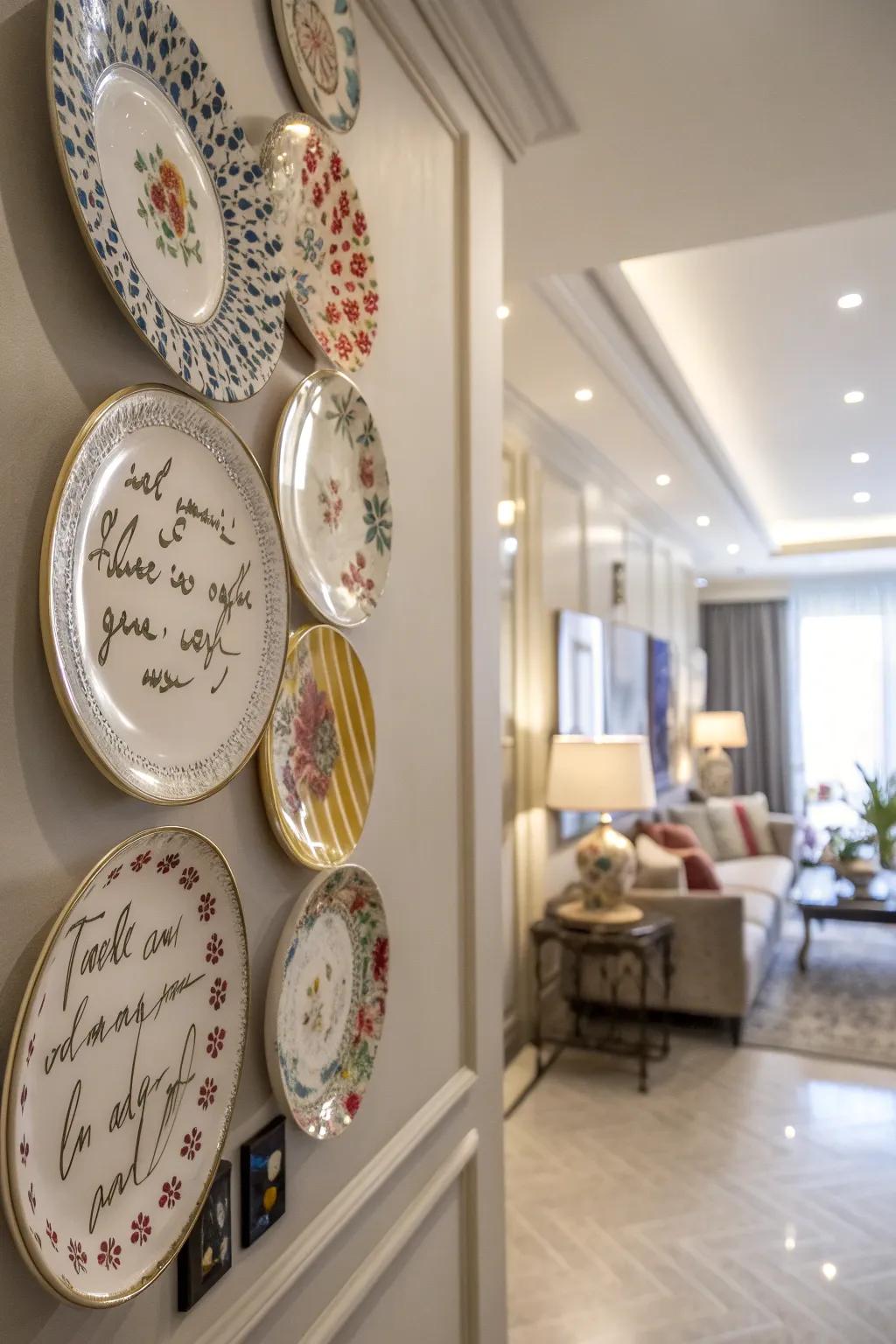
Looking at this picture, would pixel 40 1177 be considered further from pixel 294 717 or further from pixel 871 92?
pixel 871 92

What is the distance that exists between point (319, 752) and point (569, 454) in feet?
12.2

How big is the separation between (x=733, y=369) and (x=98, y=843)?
159 inches

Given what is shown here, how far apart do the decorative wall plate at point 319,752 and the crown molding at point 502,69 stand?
99 centimetres

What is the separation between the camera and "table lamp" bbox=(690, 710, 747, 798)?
757cm

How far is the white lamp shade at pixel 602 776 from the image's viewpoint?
3.67 metres

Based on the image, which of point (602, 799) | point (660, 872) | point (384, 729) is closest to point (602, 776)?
point (602, 799)

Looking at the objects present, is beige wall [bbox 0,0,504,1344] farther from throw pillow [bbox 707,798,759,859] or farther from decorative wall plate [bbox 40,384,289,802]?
throw pillow [bbox 707,798,759,859]

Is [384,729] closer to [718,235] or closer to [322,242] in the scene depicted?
[322,242]

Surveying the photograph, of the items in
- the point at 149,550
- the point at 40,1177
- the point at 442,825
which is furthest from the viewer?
the point at 442,825

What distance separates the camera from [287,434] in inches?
39.3

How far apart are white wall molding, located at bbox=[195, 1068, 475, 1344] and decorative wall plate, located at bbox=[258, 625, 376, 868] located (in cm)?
39

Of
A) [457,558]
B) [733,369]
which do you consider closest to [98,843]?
[457,558]

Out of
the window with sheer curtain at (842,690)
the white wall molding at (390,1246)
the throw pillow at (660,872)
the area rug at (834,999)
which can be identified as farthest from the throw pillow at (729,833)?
the white wall molding at (390,1246)

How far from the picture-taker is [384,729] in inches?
48.6
